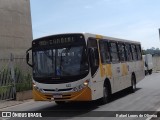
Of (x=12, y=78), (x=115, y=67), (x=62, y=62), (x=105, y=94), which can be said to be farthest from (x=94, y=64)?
(x=12, y=78)

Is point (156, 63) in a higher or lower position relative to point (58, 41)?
lower

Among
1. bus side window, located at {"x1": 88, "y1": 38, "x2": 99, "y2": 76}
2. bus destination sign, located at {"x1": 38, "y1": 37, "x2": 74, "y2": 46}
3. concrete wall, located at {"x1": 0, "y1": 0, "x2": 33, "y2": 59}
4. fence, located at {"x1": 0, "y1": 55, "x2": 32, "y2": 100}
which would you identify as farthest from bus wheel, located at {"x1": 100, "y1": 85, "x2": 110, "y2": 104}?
concrete wall, located at {"x1": 0, "y1": 0, "x2": 33, "y2": 59}

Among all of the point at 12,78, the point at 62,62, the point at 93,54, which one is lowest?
the point at 12,78

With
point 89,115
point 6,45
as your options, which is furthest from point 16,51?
point 89,115

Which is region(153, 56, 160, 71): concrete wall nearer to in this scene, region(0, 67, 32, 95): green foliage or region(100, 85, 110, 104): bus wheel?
region(0, 67, 32, 95): green foliage

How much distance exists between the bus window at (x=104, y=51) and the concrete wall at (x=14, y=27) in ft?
65.6

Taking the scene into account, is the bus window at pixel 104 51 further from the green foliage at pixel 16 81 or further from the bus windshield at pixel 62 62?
the green foliage at pixel 16 81

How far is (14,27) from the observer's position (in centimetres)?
3803

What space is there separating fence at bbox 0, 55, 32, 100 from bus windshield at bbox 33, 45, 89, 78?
22.4 ft

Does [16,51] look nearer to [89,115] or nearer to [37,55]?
[37,55]

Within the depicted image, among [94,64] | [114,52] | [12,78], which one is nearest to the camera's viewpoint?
[94,64]

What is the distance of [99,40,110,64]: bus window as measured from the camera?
49.2 feet

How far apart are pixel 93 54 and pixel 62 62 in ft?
4.15

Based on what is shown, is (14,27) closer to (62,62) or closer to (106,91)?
(106,91)
